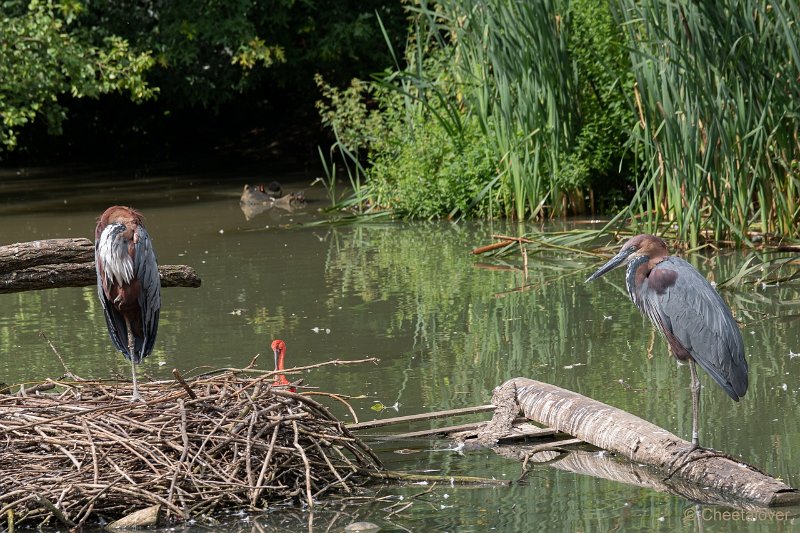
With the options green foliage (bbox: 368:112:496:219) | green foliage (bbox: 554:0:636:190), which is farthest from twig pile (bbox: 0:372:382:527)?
green foliage (bbox: 368:112:496:219)

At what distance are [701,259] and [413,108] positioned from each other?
512 cm

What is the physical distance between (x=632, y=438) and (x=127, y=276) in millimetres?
2440

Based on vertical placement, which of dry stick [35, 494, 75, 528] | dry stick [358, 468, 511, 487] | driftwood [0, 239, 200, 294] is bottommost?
dry stick [358, 468, 511, 487]

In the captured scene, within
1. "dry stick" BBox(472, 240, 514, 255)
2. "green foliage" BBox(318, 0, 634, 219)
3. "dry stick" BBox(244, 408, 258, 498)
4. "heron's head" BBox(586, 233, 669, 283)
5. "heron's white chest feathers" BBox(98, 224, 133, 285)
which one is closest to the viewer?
"dry stick" BBox(244, 408, 258, 498)

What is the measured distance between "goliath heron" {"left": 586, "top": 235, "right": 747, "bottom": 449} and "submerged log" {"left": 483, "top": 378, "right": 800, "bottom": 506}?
0.12m

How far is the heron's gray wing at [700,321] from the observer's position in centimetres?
523

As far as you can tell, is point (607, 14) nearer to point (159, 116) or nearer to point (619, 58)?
point (619, 58)

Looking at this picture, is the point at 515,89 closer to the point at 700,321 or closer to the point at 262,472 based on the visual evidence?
the point at 700,321

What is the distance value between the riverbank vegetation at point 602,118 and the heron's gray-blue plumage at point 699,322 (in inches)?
157

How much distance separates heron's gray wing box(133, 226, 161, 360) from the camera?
5.79m

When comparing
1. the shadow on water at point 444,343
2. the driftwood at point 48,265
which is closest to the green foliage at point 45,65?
the shadow on water at point 444,343

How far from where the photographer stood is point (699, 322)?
528 centimetres

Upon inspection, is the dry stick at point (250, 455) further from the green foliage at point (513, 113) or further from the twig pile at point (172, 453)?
the green foliage at point (513, 113)

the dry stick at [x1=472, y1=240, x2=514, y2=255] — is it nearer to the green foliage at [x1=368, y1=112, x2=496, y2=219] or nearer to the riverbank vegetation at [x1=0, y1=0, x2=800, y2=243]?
the riverbank vegetation at [x1=0, y1=0, x2=800, y2=243]
